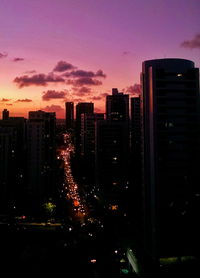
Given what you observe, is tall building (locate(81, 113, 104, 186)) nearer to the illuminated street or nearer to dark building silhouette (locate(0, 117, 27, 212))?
the illuminated street

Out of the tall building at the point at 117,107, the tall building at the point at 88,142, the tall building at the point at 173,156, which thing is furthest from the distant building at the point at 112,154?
the tall building at the point at 173,156

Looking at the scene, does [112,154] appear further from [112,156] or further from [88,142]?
[88,142]

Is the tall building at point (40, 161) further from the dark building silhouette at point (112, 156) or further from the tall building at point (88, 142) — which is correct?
the tall building at point (88, 142)

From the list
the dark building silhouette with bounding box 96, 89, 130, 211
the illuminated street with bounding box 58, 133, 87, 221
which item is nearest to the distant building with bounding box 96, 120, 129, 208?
the dark building silhouette with bounding box 96, 89, 130, 211

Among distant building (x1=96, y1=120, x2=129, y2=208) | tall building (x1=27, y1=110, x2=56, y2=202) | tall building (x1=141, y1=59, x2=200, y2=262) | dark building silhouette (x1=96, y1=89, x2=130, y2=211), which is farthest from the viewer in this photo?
distant building (x1=96, y1=120, x2=129, y2=208)

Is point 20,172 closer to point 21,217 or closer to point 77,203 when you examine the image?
point 77,203

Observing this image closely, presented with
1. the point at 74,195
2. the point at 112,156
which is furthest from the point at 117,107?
the point at 74,195
